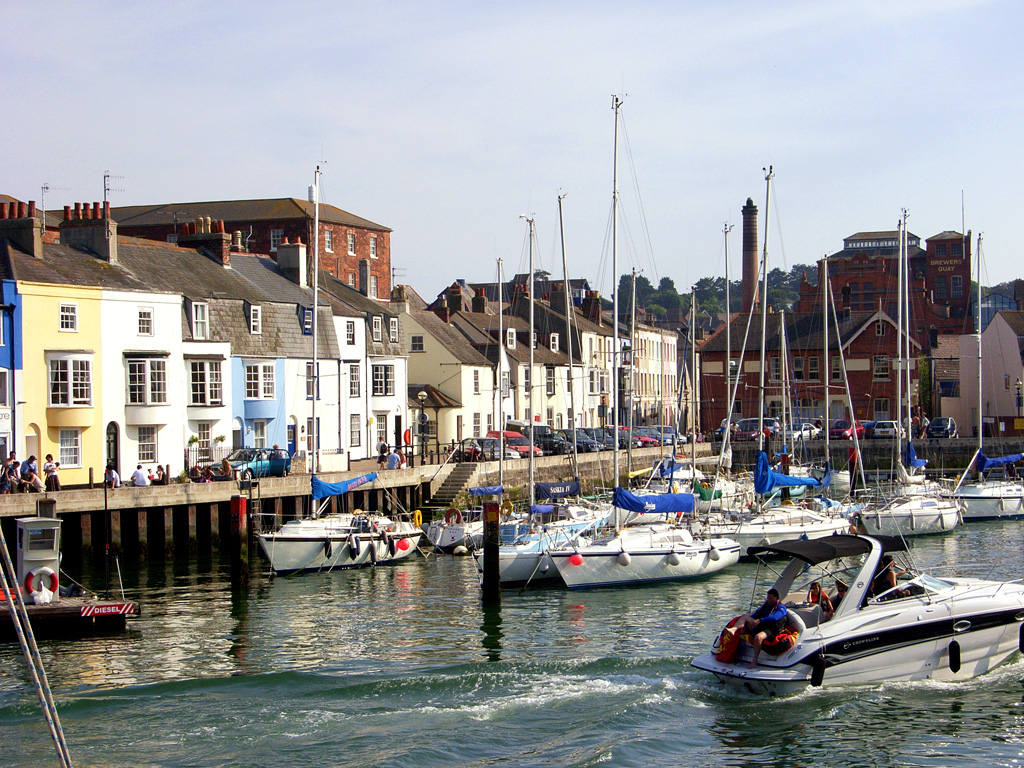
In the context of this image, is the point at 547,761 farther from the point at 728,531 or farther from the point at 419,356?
the point at 419,356

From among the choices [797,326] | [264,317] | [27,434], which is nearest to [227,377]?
[264,317]

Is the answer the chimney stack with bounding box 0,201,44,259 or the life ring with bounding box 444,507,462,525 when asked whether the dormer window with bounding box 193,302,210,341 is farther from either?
the life ring with bounding box 444,507,462,525

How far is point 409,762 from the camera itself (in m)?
18.0

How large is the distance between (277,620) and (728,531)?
16460 millimetres

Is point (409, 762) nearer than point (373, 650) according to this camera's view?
Yes

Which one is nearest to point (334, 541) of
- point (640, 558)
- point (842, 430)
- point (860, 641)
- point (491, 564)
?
point (491, 564)

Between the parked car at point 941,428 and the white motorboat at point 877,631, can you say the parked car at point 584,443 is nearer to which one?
the parked car at point 941,428

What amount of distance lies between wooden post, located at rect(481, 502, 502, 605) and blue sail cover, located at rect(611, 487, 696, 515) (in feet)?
19.7

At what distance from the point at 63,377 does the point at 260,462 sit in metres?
8.82

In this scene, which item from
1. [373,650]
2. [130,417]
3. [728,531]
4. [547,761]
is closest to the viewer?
[547,761]

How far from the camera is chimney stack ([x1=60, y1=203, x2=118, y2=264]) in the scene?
51.9 meters

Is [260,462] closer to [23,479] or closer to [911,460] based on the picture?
[23,479]

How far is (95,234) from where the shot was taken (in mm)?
52062

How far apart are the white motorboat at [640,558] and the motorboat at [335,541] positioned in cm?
869
